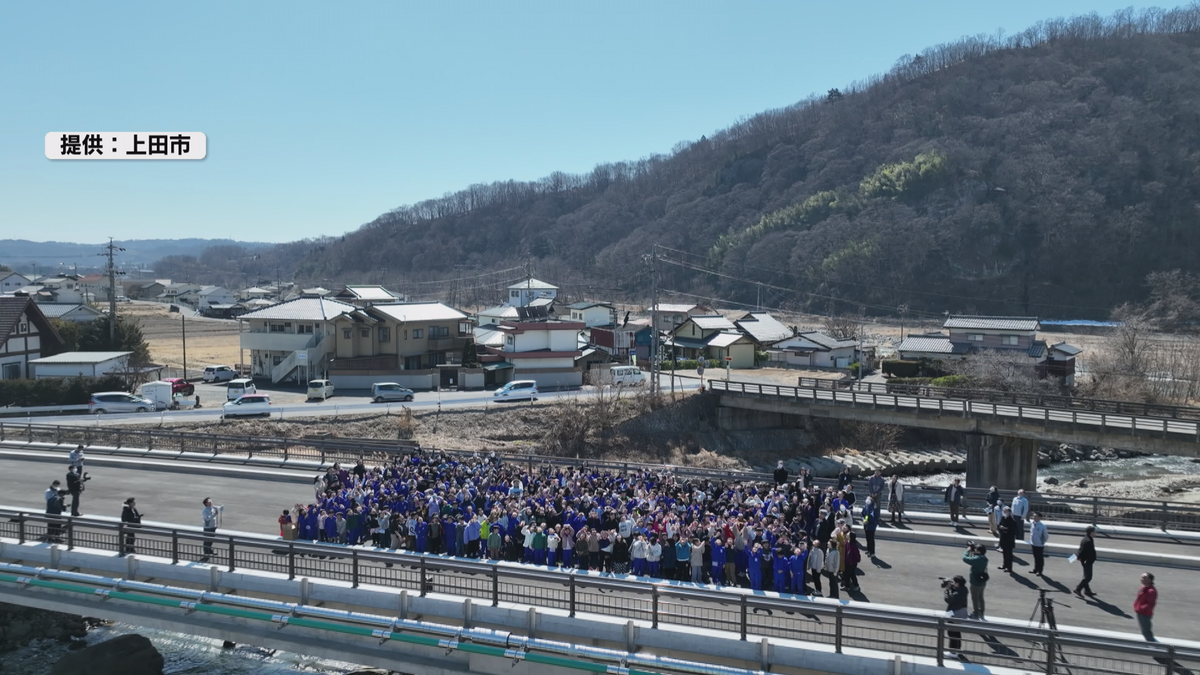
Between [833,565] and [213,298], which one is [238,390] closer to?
[833,565]

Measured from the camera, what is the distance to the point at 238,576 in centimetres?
1279

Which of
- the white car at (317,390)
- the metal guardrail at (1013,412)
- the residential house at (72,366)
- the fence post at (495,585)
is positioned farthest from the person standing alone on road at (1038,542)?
the residential house at (72,366)

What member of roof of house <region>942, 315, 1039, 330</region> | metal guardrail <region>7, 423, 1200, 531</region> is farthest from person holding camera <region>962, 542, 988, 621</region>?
roof of house <region>942, 315, 1039, 330</region>

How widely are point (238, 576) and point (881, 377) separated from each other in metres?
44.5

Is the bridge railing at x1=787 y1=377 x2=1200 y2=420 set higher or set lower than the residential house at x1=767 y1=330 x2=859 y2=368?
lower

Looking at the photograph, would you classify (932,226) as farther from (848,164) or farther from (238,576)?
(238,576)

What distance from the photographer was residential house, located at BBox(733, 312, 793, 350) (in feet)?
189

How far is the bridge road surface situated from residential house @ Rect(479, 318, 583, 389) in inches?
951

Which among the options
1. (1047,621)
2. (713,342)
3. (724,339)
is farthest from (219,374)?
(1047,621)

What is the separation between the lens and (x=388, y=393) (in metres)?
39.4

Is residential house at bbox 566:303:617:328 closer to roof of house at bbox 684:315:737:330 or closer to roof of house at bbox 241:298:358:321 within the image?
roof of house at bbox 684:315:737:330

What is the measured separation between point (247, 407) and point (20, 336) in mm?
14882

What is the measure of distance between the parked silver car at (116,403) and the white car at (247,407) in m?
3.20

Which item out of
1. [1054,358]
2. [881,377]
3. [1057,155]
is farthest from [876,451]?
[1057,155]
